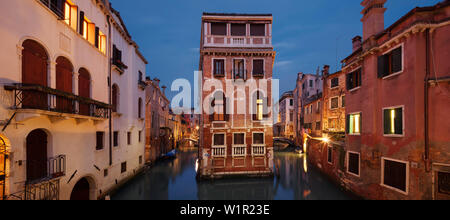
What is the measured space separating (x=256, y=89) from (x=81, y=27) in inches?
553

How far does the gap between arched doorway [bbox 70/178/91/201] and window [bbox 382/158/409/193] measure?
1789 cm

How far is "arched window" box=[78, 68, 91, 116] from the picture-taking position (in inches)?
384

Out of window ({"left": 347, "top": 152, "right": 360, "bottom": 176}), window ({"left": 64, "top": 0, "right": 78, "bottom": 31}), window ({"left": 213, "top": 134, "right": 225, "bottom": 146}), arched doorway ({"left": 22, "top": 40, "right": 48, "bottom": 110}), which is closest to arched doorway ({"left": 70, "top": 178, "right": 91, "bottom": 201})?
arched doorway ({"left": 22, "top": 40, "right": 48, "bottom": 110})

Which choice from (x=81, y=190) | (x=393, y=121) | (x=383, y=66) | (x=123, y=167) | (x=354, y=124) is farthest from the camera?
(x=123, y=167)

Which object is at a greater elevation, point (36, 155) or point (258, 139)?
point (36, 155)

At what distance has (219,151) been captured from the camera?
17672 millimetres

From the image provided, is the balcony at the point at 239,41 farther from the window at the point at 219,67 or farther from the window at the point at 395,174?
the window at the point at 395,174

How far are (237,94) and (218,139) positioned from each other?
15.9 ft

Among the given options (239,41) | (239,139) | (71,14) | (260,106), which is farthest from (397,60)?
(71,14)

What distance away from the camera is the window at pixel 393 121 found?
10.0 metres

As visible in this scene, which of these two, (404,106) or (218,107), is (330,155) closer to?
(404,106)

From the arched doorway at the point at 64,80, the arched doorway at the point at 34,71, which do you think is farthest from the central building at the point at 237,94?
the arched doorway at the point at 34,71

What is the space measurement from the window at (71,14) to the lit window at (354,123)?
18.7m
